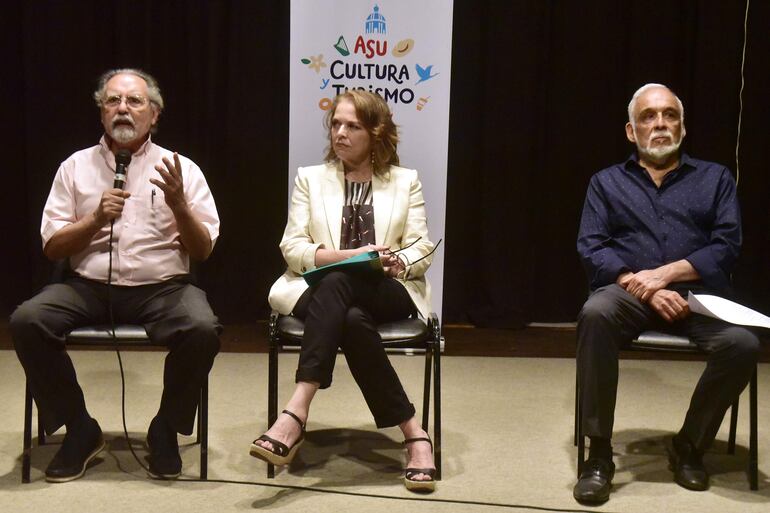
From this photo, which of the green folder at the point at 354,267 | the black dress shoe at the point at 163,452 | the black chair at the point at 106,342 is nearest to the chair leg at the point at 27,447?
the black chair at the point at 106,342

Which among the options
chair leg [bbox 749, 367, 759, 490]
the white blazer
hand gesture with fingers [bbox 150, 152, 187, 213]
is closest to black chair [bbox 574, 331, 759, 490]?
chair leg [bbox 749, 367, 759, 490]

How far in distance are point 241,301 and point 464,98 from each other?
1.72m

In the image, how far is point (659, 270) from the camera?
3146 millimetres

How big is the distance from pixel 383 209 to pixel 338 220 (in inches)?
6.7

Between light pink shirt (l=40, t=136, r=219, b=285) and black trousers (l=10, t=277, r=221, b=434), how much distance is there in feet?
0.38

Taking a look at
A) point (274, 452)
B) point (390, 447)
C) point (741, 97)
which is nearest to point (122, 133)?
point (274, 452)

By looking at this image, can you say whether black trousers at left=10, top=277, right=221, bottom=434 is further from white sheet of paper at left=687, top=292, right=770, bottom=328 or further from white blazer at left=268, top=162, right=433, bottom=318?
white sheet of paper at left=687, top=292, right=770, bottom=328

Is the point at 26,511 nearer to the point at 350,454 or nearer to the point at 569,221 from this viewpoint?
the point at 350,454

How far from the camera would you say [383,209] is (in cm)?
339

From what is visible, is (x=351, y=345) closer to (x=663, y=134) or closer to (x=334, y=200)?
(x=334, y=200)

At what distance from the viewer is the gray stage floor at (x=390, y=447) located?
2.79 m

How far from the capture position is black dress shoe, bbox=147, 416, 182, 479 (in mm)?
2936

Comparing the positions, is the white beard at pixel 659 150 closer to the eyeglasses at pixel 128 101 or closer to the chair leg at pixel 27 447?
the eyeglasses at pixel 128 101

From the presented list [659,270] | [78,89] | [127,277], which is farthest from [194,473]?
[78,89]
